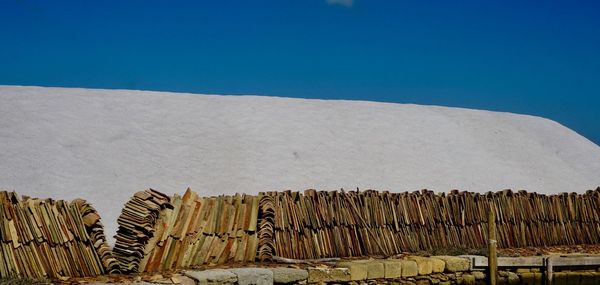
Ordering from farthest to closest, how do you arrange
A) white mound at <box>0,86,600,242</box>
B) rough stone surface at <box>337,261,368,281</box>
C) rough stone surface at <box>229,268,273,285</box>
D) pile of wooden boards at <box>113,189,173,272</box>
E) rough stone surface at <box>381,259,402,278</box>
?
white mound at <box>0,86,600,242</box> < rough stone surface at <box>381,259,402,278</box> < rough stone surface at <box>337,261,368,281</box> < pile of wooden boards at <box>113,189,173,272</box> < rough stone surface at <box>229,268,273,285</box>

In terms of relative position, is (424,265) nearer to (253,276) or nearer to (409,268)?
(409,268)

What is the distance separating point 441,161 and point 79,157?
11.4 metres

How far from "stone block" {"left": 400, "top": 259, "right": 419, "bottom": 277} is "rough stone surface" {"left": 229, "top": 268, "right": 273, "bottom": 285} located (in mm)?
2615

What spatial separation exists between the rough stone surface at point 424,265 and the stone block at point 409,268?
87mm

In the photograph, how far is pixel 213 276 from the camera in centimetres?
995

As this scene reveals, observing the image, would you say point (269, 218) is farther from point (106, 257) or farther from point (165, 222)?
point (106, 257)

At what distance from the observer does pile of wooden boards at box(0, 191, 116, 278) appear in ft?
30.4

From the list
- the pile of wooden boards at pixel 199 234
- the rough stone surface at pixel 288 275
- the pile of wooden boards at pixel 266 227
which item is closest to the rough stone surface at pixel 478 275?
the pile of wooden boards at pixel 266 227

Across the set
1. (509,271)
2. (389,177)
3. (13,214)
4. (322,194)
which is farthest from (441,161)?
(13,214)

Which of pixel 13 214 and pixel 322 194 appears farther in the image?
pixel 322 194

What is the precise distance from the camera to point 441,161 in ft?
79.9

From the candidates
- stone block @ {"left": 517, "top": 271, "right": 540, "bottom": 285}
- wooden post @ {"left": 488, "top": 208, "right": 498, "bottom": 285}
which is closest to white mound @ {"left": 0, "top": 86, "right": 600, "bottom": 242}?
wooden post @ {"left": 488, "top": 208, "right": 498, "bottom": 285}

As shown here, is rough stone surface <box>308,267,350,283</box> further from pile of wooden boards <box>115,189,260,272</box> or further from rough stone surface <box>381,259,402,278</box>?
pile of wooden boards <box>115,189,260,272</box>

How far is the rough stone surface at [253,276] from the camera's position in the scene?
1024 cm
